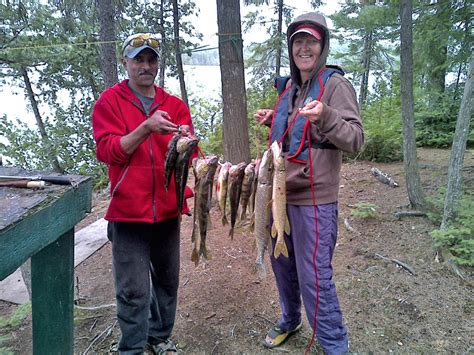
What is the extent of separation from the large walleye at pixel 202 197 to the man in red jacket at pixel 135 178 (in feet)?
0.50

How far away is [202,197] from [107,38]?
19.5ft

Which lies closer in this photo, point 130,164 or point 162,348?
point 130,164

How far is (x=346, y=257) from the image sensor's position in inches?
187

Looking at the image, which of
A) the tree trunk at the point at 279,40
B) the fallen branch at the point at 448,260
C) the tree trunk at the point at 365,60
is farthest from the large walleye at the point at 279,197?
the tree trunk at the point at 279,40

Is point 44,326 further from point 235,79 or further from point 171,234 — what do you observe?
point 235,79

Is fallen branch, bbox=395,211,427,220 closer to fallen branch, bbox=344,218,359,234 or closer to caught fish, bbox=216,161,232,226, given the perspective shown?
fallen branch, bbox=344,218,359,234

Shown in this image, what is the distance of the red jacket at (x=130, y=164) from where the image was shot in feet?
8.15

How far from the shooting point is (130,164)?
8.27 ft

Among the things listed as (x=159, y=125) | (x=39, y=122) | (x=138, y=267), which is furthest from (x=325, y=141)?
(x=39, y=122)

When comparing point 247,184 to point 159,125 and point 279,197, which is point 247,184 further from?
point 159,125

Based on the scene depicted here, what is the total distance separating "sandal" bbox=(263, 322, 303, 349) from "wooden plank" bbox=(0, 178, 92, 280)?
7.27 feet

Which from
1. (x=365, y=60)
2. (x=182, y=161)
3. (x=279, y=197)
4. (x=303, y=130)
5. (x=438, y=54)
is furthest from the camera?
(x=365, y=60)

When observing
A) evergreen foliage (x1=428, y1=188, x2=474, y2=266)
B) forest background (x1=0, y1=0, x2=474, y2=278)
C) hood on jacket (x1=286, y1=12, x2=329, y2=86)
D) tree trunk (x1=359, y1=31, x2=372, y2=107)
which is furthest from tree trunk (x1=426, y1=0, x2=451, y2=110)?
hood on jacket (x1=286, y1=12, x2=329, y2=86)

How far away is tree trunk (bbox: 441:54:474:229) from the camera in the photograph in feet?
14.1
